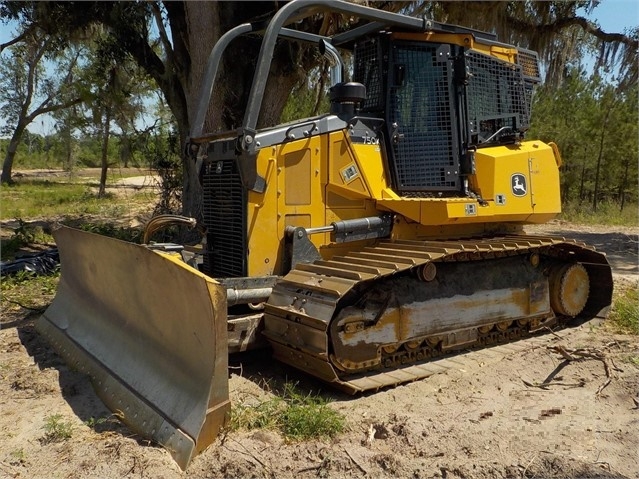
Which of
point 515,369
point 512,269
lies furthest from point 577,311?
point 515,369

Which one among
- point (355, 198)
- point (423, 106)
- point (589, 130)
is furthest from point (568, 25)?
point (589, 130)

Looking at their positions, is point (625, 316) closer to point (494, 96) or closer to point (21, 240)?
point (494, 96)

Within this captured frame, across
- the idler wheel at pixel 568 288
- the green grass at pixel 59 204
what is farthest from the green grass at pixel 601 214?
the green grass at pixel 59 204

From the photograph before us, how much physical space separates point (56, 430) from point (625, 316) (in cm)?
559

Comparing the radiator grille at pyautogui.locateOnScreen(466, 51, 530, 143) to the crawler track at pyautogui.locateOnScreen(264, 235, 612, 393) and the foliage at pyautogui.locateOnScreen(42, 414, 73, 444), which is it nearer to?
the crawler track at pyautogui.locateOnScreen(264, 235, 612, 393)

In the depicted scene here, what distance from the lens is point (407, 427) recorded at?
11.9 feet

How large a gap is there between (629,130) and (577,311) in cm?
1766

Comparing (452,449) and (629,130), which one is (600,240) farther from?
(452,449)

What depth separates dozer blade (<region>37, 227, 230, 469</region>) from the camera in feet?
11.2

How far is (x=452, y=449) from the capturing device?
11.1 feet

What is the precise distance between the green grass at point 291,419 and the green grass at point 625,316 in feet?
12.4

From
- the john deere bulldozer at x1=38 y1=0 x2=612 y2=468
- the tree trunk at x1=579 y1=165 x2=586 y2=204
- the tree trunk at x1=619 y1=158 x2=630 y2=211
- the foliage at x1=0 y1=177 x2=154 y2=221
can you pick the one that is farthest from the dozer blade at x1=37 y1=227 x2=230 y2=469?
the tree trunk at x1=619 y1=158 x2=630 y2=211

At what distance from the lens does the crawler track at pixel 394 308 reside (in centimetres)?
419

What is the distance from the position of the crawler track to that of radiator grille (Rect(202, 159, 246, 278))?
53 cm
